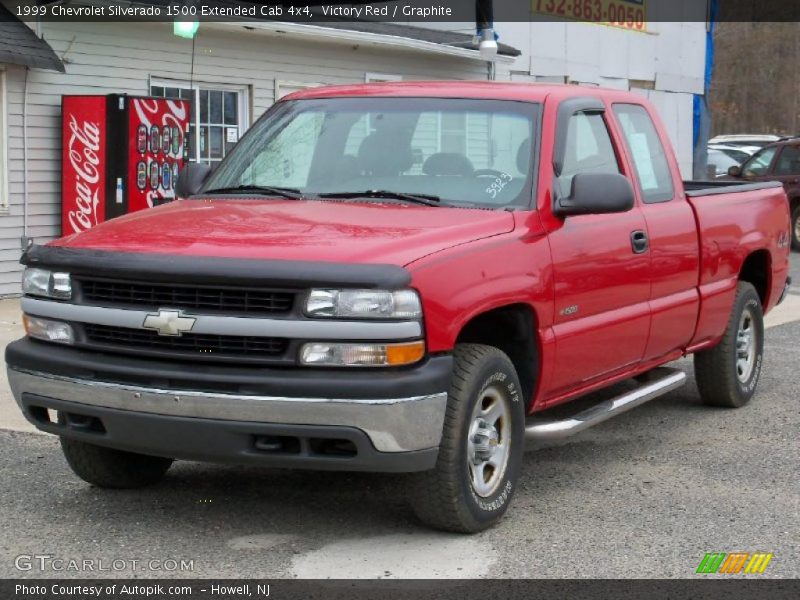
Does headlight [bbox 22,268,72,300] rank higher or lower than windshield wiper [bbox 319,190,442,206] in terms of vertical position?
lower

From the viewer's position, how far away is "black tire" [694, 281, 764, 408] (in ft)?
25.7

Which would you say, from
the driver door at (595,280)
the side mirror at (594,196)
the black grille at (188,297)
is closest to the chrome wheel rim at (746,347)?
the driver door at (595,280)

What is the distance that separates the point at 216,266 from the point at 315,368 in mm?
526

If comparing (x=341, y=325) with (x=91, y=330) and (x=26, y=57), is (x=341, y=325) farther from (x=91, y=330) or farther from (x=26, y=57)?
(x=26, y=57)

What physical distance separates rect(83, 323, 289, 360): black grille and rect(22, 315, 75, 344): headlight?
0.17m

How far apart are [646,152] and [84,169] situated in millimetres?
7710

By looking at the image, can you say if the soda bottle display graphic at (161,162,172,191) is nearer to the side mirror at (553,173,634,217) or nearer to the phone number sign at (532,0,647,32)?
the side mirror at (553,173,634,217)

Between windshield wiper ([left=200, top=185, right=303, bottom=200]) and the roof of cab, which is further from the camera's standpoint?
the roof of cab

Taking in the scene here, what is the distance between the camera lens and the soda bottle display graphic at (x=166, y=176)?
13617 mm

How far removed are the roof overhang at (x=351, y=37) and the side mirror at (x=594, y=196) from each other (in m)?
9.50

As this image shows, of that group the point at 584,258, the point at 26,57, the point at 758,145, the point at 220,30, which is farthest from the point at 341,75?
the point at 758,145

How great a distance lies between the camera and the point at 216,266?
476cm

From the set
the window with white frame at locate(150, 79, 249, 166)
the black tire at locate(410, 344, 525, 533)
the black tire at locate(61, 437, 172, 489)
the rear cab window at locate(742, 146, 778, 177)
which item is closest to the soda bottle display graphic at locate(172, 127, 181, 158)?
the window with white frame at locate(150, 79, 249, 166)

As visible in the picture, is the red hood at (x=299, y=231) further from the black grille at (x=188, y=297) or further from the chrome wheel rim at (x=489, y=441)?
the chrome wheel rim at (x=489, y=441)
